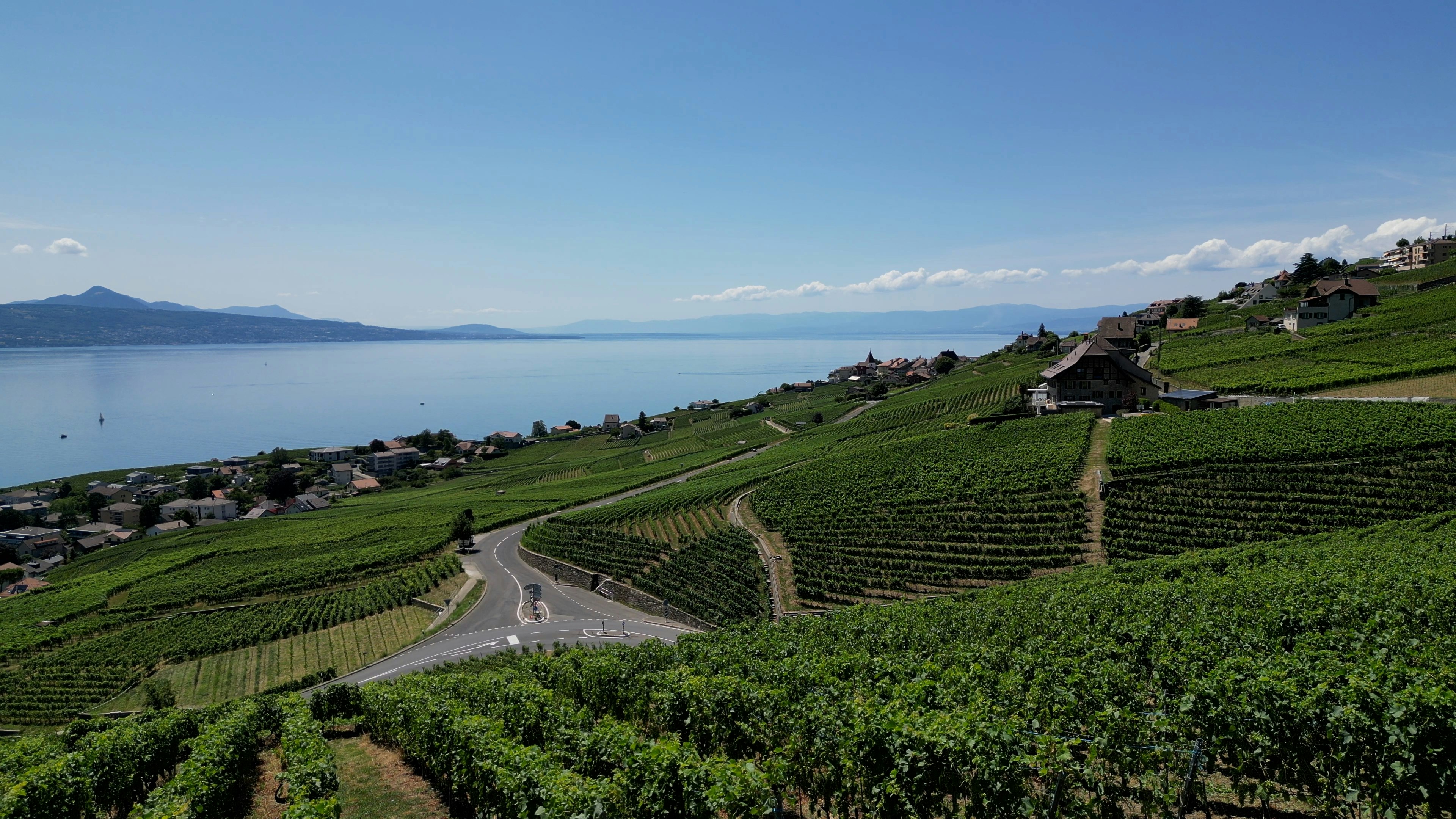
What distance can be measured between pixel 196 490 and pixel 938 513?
13257cm

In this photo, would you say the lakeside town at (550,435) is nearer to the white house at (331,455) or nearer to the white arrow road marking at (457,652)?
the white house at (331,455)

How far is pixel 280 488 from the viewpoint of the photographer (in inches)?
4685

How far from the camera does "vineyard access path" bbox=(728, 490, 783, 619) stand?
109ft

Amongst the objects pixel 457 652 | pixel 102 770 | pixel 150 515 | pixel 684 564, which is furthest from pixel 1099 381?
pixel 150 515

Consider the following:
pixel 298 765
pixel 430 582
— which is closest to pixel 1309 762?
pixel 298 765

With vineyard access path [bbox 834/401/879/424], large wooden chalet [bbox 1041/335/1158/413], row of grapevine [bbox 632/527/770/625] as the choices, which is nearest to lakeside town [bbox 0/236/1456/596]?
large wooden chalet [bbox 1041/335/1158/413]

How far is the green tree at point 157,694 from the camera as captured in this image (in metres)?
30.0

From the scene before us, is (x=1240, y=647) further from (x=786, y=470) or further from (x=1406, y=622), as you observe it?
(x=786, y=470)

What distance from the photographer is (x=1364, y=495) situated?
3147 cm

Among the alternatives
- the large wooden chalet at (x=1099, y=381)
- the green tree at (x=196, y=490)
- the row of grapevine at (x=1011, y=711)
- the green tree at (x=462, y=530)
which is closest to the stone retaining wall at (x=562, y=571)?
the green tree at (x=462, y=530)

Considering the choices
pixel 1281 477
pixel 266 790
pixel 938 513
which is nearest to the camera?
pixel 266 790

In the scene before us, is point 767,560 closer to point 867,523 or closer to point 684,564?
point 684,564

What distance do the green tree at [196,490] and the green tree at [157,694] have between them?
342 ft

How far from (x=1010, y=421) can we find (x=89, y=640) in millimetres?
66032
